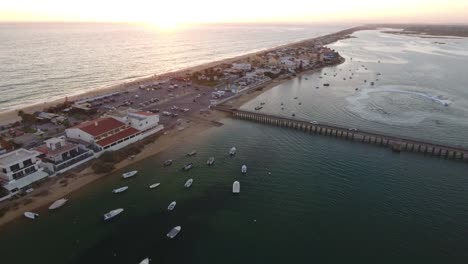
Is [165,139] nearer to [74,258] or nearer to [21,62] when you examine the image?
[74,258]

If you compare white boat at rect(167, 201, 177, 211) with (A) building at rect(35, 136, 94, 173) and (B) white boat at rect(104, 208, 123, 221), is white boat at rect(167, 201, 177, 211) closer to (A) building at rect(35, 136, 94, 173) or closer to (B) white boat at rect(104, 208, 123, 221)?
(B) white boat at rect(104, 208, 123, 221)

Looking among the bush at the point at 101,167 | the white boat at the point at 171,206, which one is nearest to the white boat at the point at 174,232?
the white boat at the point at 171,206

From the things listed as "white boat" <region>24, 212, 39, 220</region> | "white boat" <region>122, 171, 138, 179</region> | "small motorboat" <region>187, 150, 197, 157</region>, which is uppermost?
"small motorboat" <region>187, 150, 197, 157</region>

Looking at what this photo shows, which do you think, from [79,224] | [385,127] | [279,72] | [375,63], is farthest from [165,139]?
[375,63]

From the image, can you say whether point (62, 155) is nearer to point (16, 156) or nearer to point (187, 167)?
point (16, 156)

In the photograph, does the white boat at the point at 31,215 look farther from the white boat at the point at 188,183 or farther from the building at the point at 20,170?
the white boat at the point at 188,183

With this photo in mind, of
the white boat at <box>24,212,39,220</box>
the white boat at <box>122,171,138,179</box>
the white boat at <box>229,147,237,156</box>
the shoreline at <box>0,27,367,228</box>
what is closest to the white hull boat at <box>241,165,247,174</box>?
the white boat at <box>229,147,237,156</box>
